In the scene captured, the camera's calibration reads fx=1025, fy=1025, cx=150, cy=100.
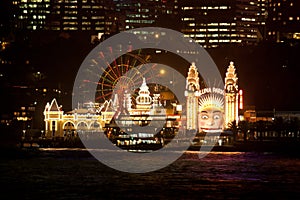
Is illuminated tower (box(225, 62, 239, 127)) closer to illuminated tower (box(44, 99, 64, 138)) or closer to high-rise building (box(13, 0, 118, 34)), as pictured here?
illuminated tower (box(44, 99, 64, 138))

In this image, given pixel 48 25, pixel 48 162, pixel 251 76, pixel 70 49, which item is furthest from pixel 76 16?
pixel 48 162

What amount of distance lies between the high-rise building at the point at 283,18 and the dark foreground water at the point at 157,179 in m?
92.4

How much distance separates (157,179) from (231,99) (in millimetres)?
36814

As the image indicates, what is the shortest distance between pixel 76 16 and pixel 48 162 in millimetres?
107522

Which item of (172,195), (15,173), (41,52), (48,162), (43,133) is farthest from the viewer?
(41,52)

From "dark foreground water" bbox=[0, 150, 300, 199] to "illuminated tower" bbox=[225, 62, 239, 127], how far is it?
15.2 meters

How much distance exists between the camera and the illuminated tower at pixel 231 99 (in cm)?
10244

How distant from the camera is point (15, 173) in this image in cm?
7062

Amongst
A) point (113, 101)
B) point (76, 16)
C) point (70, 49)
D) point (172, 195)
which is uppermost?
point (76, 16)

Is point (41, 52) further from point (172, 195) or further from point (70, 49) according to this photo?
point (172, 195)

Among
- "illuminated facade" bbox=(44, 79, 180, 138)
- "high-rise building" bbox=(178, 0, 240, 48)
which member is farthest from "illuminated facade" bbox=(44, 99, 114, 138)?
"high-rise building" bbox=(178, 0, 240, 48)

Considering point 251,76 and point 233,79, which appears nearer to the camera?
point 233,79

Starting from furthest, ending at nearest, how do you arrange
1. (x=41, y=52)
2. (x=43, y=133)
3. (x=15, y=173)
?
(x=41, y=52), (x=43, y=133), (x=15, y=173)

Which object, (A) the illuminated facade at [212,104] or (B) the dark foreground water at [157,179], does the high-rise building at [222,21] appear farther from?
(B) the dark foreground water at [157,179]
